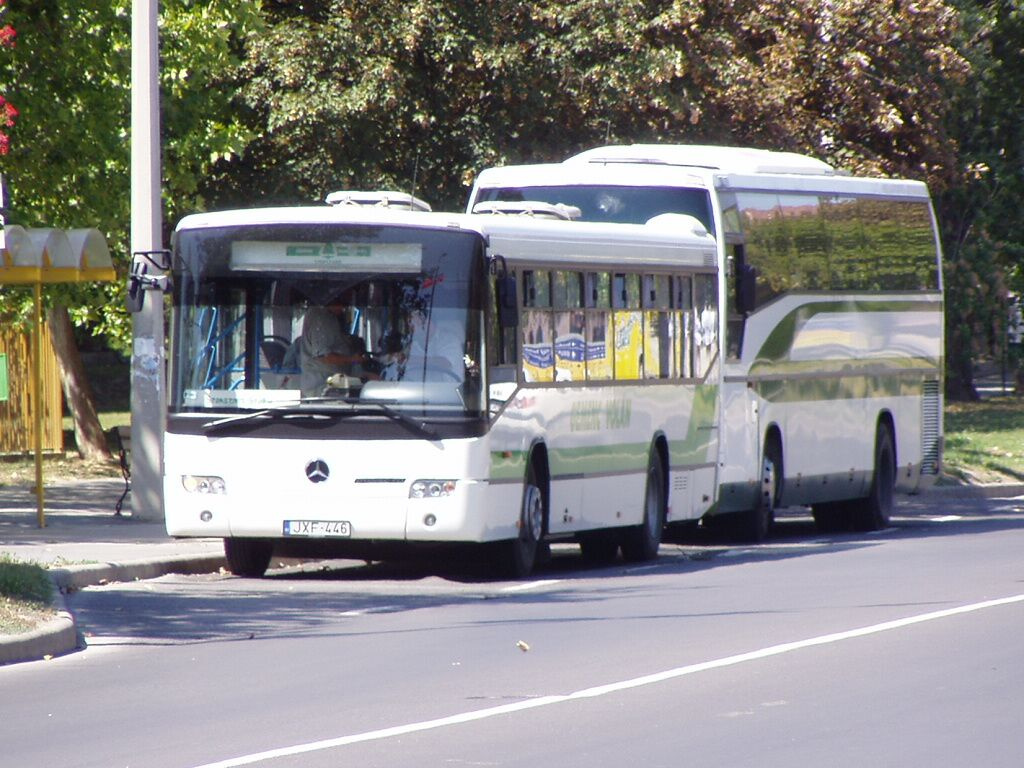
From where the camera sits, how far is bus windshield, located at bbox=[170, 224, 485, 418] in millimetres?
15617

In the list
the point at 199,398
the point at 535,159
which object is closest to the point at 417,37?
the point at 535,159

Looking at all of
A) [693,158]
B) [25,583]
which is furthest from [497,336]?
[693,158]

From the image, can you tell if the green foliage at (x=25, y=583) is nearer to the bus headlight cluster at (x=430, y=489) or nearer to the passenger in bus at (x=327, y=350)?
the passenger in bus at (x=327, y=350)

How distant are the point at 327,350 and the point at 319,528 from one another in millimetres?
1344

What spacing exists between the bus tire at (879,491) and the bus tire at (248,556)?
911cm

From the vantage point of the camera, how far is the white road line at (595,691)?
8.54 metres

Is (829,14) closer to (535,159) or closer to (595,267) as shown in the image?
(535,159)

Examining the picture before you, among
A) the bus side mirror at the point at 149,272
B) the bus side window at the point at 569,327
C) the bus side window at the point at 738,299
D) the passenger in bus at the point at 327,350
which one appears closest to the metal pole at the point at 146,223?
the bus side mirror at the point at 149,272

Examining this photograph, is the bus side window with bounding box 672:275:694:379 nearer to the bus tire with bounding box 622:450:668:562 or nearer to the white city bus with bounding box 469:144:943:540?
the white city bus with bounding box 469:144:943:540

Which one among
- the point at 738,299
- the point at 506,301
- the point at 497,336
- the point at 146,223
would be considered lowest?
the point at 497,336

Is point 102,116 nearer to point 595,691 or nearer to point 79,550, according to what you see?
point 79,550

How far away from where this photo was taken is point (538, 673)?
10.9 meters

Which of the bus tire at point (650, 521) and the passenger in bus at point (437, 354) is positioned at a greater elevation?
the passenger in bus at point (437, 354)

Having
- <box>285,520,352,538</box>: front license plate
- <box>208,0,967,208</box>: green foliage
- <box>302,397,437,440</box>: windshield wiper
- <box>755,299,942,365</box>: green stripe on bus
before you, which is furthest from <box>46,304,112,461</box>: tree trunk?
<box>302,397,437,440</box>: windshield wiper
